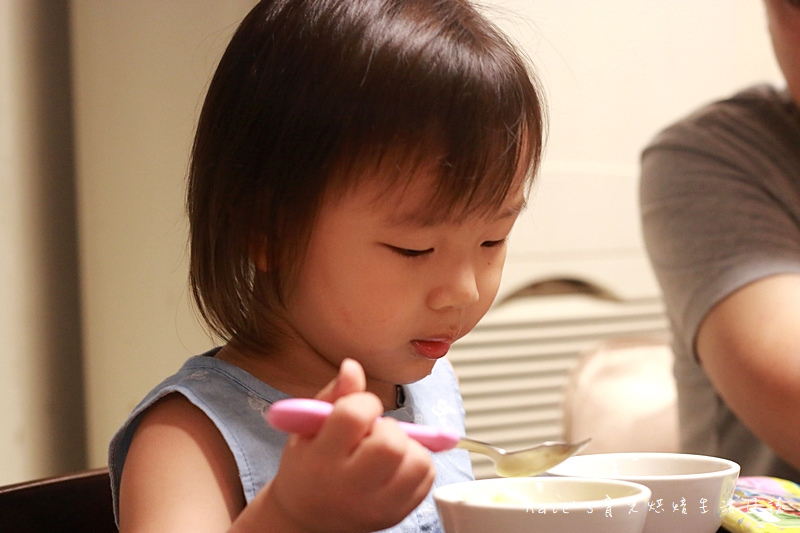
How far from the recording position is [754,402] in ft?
3.15

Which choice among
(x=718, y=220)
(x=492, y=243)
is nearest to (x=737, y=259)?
(x=718, y=220)

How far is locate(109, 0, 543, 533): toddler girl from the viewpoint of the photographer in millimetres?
581

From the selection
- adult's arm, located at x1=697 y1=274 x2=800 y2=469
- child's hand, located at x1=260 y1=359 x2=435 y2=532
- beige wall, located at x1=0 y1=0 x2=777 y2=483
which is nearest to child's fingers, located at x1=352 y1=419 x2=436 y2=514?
child's hand, located at x1=260 y1=359 x2=435 y2=532

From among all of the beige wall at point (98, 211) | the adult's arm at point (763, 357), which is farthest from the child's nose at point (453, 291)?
the beige wall at point (98, 211)

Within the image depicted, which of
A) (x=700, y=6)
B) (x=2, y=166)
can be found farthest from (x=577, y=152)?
(x=2, y=166)

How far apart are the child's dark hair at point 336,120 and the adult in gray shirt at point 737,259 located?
47cm

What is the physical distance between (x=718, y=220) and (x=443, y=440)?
0.79 m

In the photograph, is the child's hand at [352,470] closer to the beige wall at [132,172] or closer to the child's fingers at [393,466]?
the child's fingers at [393,466]

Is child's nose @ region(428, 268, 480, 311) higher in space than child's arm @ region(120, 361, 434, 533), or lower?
higher

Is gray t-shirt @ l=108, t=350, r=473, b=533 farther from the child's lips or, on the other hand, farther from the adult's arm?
the adult's arm

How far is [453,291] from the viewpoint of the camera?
0.59 meters

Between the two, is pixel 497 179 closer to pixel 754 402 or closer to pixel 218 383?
pixel 218 383

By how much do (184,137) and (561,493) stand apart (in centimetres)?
109

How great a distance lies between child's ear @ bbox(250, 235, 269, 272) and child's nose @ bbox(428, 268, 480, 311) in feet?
0.44
